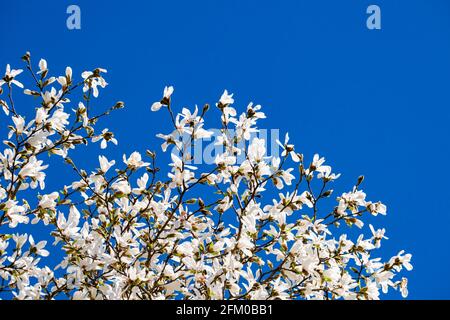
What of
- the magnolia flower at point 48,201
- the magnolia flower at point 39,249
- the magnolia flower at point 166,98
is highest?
the magnolia flower at point 166,98

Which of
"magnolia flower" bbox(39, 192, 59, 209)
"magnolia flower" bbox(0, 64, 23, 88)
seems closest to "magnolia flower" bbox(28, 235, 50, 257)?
"magnolia flower" bbox(39, 192, 59, 209)

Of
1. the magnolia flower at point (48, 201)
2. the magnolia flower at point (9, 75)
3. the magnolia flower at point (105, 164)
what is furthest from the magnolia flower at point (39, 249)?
the magnolia flower at point (9, 75)

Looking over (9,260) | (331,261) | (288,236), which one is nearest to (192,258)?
(288,236)

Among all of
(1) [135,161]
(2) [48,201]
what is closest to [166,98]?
(1) [135,161]

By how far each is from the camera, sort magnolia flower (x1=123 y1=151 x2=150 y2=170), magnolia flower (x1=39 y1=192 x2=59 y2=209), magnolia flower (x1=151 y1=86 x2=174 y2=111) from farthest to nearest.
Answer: magnolia flower (x1=123 y1=151 x2=150 y2=170) < magnolia flower (x1=39 y1=192 x2=59 y2=209) < magnolia flower (x1=151 y1=86 x2=174 y2=111)

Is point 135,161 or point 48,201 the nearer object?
point 48,201

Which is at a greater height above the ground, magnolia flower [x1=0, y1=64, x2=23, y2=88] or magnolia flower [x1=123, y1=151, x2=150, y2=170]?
magnolia flower [x1=0, y1=64, x2=23, y2=88]

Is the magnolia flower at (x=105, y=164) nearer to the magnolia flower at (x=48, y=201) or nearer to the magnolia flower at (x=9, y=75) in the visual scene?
the magnolia flower at (x=48, y=201)

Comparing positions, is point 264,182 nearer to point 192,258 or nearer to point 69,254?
point 192,258

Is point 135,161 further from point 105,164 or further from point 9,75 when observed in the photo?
point 9,75

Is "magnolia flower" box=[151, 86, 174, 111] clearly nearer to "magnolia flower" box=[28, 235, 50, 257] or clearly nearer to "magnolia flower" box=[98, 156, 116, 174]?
"magnolia flower" box=[98, 156, 116, 174]

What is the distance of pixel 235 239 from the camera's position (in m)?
3.53

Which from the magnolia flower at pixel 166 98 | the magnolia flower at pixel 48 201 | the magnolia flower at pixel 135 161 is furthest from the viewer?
the magnolia flower at pixel 135 161
